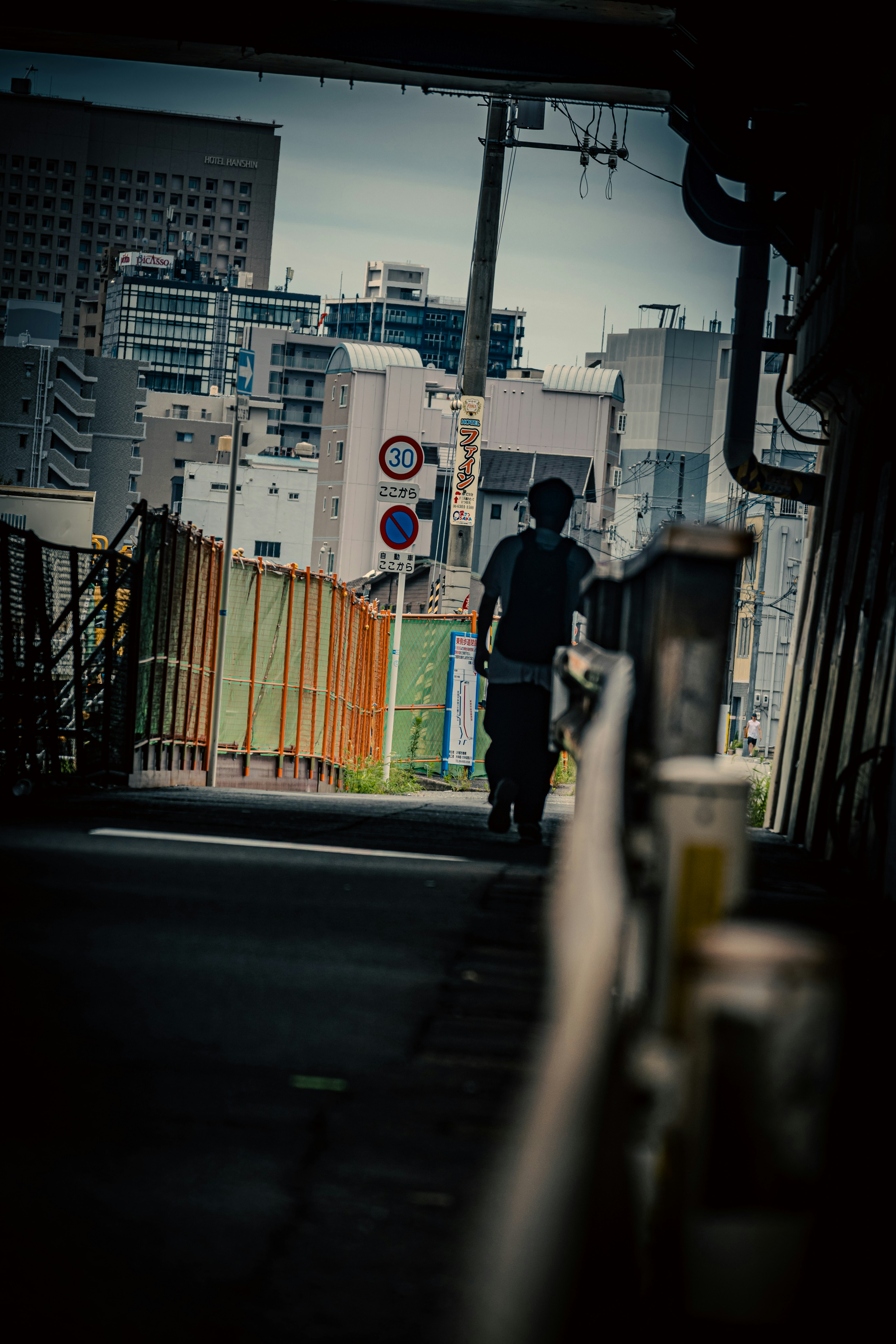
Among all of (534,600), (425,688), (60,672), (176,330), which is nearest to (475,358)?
(425,688)

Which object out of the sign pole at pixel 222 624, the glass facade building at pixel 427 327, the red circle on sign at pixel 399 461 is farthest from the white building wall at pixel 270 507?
the sign pole at pixel 222 624

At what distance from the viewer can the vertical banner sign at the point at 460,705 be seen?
25.8m

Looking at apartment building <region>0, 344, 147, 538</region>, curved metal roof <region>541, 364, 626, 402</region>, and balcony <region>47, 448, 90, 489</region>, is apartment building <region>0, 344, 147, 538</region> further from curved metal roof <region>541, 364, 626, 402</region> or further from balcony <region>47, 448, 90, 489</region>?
curved metal roof <region>541, 364, 626, 402</region>

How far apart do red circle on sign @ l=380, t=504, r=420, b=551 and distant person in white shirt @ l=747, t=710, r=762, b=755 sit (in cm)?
4792

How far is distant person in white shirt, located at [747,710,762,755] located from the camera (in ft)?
214

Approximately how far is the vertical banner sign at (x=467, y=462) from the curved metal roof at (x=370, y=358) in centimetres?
6938

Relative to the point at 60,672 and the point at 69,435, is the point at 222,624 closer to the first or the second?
the point at 60,672

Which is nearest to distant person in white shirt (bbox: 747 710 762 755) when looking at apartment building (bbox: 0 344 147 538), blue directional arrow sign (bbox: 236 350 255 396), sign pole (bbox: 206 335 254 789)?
blue directional arrow sign (bbox: 236 350 255 396)

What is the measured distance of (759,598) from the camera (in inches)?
2837

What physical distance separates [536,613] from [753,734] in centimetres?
5789

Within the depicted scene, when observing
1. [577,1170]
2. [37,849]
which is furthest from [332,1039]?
[37,849]

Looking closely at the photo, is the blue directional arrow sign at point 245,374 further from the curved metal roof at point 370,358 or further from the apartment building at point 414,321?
the apartment building at point 414,321

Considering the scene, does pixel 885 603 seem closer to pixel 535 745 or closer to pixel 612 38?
pixel 535 745

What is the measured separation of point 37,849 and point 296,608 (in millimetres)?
14356
